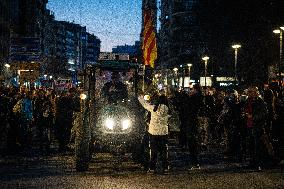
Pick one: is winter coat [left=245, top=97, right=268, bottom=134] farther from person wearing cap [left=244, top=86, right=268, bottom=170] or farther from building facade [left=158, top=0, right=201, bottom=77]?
building facade [left=158, top=0, right=201, bottom=77]

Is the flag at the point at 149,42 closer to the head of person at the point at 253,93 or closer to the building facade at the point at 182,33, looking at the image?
the head of person at the point at 253,93

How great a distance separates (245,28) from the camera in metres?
54.0

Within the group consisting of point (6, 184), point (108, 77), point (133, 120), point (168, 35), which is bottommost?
point (6, 184)

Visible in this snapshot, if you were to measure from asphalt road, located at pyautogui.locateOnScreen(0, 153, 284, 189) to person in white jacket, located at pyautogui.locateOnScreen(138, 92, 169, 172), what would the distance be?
0.41 meters

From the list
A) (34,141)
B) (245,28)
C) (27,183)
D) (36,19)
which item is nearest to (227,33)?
(245,28)

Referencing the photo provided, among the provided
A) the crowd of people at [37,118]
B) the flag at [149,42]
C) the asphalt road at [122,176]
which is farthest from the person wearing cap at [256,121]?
the crowd of people at [37,118]

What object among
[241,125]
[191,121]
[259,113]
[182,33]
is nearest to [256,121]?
[259,113]

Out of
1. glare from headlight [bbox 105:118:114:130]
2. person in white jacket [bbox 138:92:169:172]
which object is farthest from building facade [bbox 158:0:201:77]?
person in white jacket [bbox 138:92:169:172]

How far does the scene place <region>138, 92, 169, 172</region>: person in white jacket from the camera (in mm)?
13430

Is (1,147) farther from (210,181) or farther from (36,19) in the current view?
(36,19)

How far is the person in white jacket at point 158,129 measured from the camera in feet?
44.1

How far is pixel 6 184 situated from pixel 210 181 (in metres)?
4.24

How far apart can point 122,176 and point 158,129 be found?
1.59 m

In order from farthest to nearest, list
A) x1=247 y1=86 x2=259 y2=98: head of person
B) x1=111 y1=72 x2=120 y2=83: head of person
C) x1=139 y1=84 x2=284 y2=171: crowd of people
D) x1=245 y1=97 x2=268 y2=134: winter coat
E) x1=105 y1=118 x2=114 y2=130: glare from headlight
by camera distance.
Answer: x1=111 y1=72 x2=120 y2=83: head of person, x1=105 y1=118 x2=114 y2=130: glare from headlight, x1=247 y1=86 x2=259 y2=98: head of person, x1=245 y1=97 x2=268 y2=134: winter coat, x1=139 y1=84 x2=284 y2=171: crowd of people
